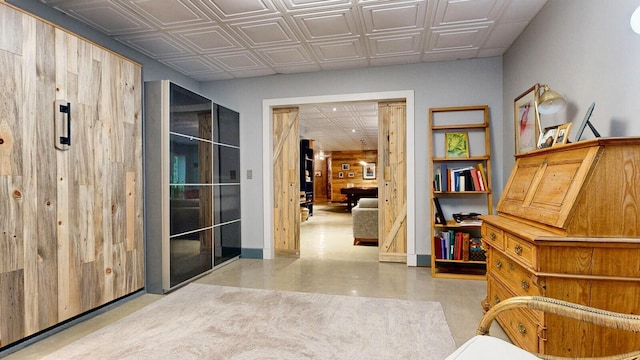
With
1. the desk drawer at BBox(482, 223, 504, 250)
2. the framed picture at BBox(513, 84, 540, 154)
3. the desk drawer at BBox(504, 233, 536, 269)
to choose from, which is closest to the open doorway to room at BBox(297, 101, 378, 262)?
the framed picture at BBox(513, 84, 540, 154)

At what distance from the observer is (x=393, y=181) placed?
4172 millimetres

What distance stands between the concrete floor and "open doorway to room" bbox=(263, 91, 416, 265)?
0.95 ft

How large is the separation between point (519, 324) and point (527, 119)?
80.0 inches

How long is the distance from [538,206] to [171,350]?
8.03 ft

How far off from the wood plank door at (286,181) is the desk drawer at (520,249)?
2969 millimetres

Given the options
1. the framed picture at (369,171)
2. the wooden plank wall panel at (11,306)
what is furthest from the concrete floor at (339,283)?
the framed picture at (369,171)

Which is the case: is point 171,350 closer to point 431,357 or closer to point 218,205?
point 431,357

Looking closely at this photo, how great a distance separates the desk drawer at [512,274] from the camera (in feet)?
5.51

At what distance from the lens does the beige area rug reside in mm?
1984

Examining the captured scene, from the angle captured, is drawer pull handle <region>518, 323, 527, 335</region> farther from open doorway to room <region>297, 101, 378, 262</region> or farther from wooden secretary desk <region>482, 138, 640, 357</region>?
open doorway to room <region>297, 101, 378, 262</region>

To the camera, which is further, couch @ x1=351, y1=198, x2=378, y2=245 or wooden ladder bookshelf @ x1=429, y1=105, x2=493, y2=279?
couch @ x1=351, y1=198, x2=378, y2=245

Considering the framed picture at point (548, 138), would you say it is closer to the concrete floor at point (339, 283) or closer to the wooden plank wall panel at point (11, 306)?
the concrete floor at point (339, 283)

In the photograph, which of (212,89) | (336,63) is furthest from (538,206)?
(212,89)

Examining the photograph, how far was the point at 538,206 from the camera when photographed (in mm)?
1845
